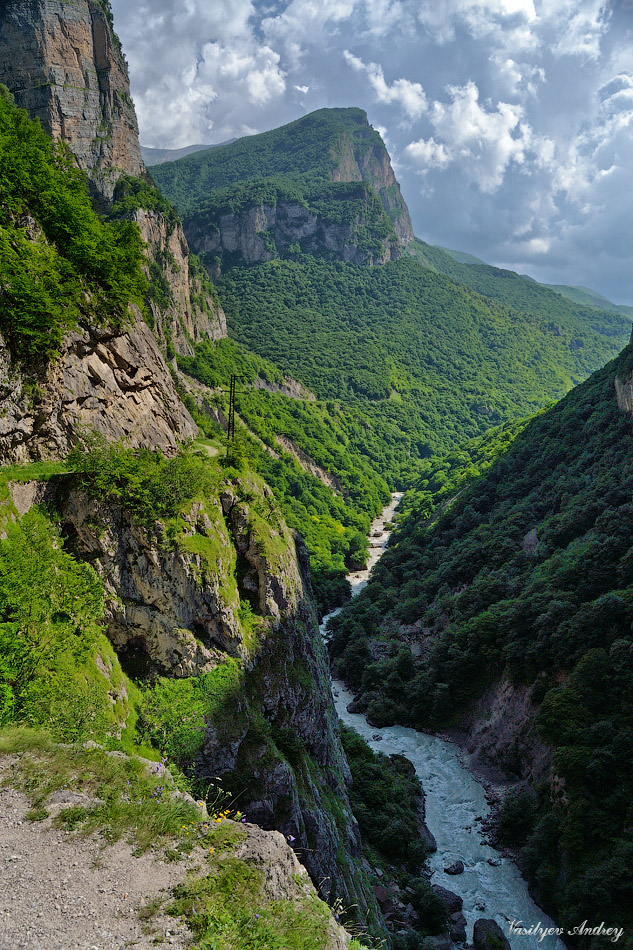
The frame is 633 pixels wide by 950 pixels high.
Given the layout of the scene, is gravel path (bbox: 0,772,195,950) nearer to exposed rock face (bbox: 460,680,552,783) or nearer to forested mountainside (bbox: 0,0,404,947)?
forested mountainside (bbox: 0,0,404,947)

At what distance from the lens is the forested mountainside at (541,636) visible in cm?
3284

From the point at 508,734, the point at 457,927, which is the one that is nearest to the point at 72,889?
the point at 457,927

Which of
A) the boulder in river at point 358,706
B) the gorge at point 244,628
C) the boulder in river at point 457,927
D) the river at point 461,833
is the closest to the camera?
the gorge at point 244,628

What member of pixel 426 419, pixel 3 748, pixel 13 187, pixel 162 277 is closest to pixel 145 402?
pixel 13 187

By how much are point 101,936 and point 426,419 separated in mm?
151231

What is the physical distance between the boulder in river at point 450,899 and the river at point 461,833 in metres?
0.54

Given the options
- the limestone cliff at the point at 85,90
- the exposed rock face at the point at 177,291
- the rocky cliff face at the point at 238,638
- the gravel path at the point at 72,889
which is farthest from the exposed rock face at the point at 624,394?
the gravel path at the point at 72,889

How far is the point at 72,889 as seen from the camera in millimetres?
10117

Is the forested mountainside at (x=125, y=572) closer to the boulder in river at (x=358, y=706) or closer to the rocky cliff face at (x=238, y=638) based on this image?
the rocky cliff face at (x=238, y=638)

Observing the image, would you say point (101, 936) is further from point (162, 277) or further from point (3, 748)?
point (162, 277)

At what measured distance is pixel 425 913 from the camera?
28.7 metres

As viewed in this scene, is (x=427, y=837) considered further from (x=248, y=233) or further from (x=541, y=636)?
(x=248, y=233)

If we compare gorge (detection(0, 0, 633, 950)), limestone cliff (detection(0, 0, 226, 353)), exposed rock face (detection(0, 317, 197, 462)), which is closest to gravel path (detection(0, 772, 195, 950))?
gorge (detection(0, 0, 633, 950))

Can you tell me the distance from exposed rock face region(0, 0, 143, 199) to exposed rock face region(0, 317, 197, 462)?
55.6m
